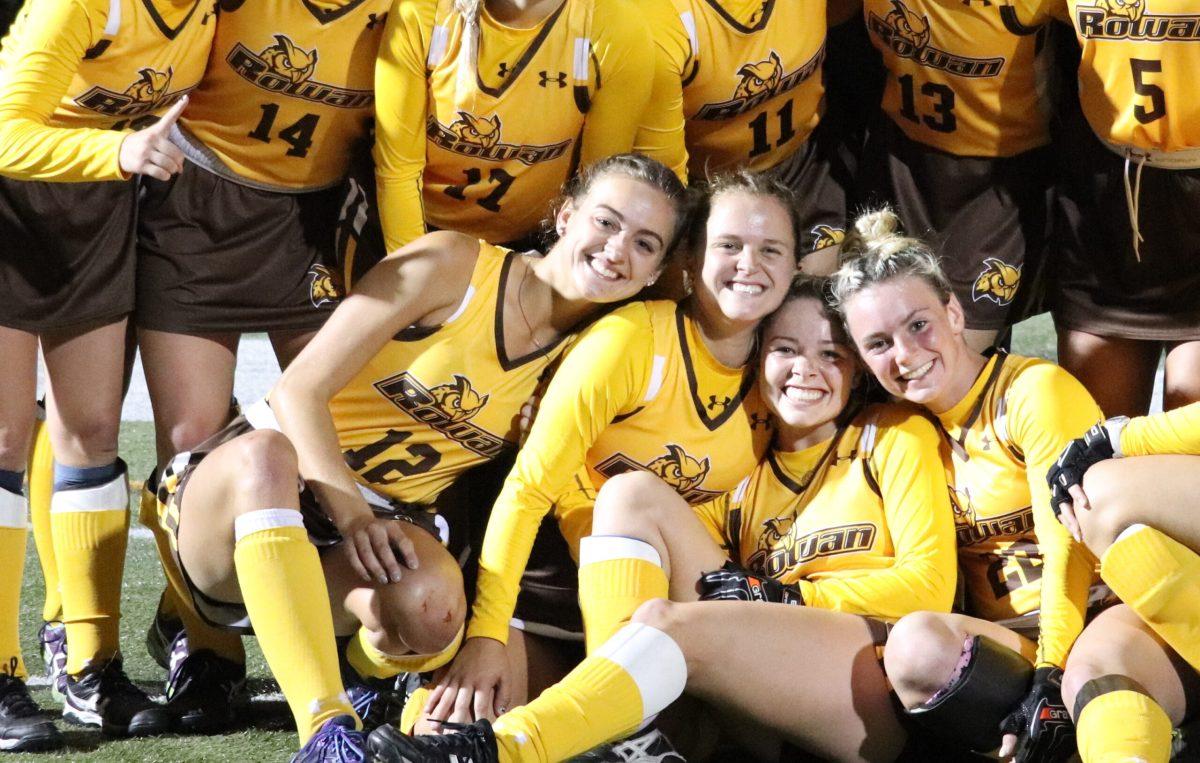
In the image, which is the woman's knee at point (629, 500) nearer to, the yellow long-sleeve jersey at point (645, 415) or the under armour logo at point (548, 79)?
the yellow long-sleeve jersey at point (645, 415)

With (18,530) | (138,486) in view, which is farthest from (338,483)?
(138,486)

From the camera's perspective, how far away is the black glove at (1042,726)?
7.68 ft

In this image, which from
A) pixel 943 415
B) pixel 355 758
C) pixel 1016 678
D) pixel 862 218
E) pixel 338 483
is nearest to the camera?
pixel 355 758

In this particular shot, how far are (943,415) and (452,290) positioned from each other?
985 mm

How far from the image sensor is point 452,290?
109 inches

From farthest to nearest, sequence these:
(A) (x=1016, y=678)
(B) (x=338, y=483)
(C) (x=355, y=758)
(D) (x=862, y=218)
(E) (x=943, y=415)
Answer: (D) (x=862, y=218), (E) (x=943, y=415), (B) (x=338, y=483), (A) (x=1016, y=678), (C) (x=355, y=758)

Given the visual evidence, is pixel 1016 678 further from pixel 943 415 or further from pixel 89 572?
pixel 89 572

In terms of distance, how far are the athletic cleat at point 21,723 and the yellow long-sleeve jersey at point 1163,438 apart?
207 cm

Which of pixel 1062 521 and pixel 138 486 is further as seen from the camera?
pixel 138 486

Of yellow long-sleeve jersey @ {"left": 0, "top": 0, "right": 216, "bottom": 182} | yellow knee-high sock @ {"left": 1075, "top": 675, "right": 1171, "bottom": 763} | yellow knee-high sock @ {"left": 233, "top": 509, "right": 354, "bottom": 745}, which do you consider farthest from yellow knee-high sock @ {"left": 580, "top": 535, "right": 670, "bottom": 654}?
yellow long-sleeve jersey @ {"left": 0, "top": 0, "right": 216, "bottom": 182}

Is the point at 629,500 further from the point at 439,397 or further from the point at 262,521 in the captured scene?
the point at 262,521

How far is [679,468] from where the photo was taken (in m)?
2.81

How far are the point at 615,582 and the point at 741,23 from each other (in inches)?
50.5

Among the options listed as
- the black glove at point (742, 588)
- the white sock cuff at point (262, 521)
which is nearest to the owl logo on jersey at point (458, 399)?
the white sock cuff at point (262, 521)
